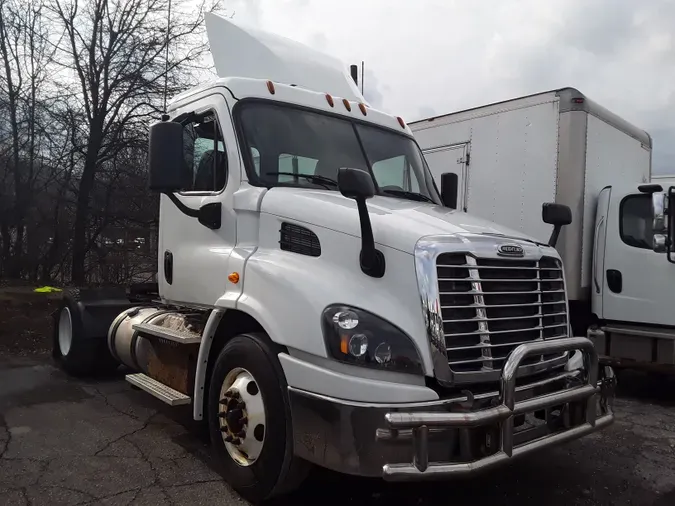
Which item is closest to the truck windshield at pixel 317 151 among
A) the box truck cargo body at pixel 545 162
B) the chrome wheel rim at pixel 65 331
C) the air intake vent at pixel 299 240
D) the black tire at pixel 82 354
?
the air intake vent at pixel 299 240

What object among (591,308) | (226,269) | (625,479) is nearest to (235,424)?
(226,269)

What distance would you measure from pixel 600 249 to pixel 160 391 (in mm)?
5326

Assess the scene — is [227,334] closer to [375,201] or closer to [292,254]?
[292,254]

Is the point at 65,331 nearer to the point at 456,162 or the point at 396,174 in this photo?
the point at 396,174

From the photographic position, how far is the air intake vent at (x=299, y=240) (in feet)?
11.8

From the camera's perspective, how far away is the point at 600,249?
707cm

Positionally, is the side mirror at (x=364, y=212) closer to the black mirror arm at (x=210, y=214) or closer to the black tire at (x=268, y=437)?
the black tire at (x=268, y=437)

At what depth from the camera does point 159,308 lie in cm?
576

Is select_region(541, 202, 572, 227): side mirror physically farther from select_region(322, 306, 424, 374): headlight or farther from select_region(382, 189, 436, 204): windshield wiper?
select_region(322, 306, 424, 374): headlight

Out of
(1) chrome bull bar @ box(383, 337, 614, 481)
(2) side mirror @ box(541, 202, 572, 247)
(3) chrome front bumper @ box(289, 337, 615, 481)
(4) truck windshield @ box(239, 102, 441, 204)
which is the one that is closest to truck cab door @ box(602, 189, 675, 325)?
(2) side mirror @ box(541, 202, 572, 247)

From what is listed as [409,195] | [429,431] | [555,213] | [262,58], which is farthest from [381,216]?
[262,58]

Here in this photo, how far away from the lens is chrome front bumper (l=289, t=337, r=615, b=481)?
2803 mm

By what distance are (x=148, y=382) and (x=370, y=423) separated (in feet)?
8.56

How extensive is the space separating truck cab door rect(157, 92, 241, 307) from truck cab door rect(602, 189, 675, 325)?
16.0ft
